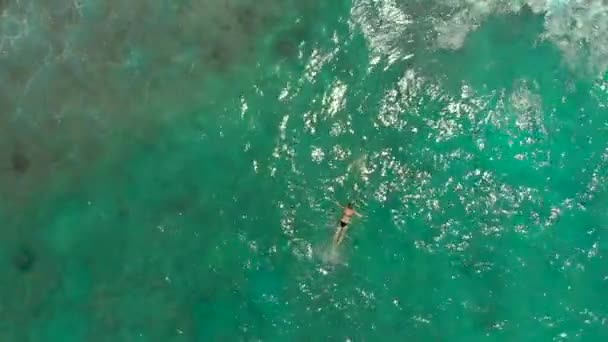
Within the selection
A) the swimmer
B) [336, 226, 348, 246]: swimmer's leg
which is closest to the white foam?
the swimmer

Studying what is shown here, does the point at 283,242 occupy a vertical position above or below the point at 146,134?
below

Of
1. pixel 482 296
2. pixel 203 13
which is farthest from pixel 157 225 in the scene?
pixel 482 296

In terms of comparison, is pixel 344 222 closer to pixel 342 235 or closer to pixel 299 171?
pixel 342 235

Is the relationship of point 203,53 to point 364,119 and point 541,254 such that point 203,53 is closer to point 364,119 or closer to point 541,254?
point 364,119

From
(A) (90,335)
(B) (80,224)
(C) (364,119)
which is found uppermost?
(C) (364,119)

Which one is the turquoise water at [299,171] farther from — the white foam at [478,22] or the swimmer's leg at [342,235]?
the swimmer's leg at [342,235]

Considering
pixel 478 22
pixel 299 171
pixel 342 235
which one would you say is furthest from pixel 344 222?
pixel 478 22
